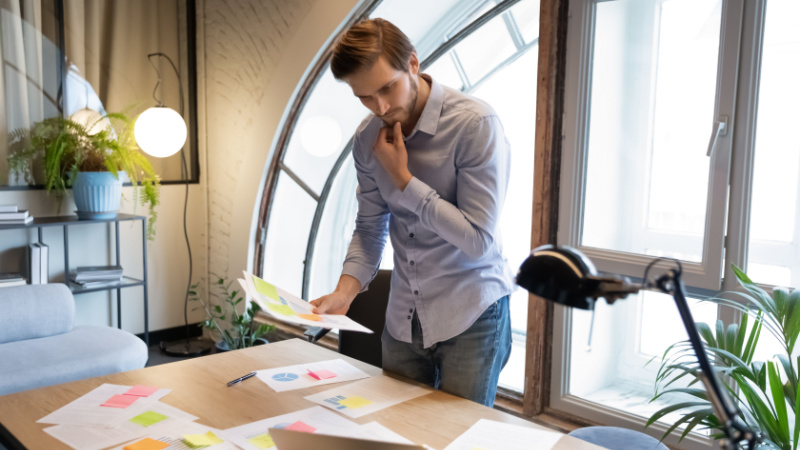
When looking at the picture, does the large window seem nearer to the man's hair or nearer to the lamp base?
the man's hair

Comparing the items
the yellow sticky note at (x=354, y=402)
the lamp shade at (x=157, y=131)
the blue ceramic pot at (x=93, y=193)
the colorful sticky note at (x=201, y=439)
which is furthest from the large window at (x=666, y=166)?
the blue ceramic pot at (x=93, y=193)

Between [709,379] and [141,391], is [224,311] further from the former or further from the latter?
[709,379]

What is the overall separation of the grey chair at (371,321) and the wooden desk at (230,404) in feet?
2.37

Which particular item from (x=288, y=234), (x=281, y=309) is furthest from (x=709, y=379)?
(x=288, y=234)

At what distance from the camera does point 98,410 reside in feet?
5.21

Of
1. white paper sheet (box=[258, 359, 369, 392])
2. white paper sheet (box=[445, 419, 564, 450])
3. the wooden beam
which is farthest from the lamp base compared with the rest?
white paper sheet (box=[445, 419, 564, 450])

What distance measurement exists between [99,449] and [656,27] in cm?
226

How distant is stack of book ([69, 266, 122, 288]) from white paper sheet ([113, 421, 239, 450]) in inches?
118

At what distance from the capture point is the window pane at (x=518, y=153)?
12.3ft

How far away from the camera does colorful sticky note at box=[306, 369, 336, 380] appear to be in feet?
5.96

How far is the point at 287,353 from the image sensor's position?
206cm

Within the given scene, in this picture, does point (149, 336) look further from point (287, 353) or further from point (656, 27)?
point (656, 27)

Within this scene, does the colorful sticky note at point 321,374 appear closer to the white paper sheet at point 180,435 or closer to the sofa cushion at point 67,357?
the white paper sheet at point 180,435

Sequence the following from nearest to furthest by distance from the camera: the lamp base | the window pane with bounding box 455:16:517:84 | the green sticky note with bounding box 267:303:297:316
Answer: the green sticky note with bounding box 267:303:297:316 < the window pane with bounding box 455:16:517:84 < the lamp base
